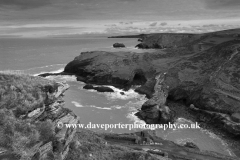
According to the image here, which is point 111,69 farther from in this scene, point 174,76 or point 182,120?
point 182,120

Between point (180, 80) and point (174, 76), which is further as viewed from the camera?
point (174, 76)

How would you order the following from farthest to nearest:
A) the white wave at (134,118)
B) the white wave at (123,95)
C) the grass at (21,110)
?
the white wave at (123,95), the white wave at (134,118), the grass at (21,110)

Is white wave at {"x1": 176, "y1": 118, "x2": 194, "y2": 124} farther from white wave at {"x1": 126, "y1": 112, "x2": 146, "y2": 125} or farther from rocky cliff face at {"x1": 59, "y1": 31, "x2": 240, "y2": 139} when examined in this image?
white wave at {"x1": 126, "y1": 112, "x2": 146, "y2": 125}

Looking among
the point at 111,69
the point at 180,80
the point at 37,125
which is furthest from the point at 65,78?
the point at 37,125

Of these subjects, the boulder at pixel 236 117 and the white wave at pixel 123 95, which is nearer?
the boulder at pixel 236 117

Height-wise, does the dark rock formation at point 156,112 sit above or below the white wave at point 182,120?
above

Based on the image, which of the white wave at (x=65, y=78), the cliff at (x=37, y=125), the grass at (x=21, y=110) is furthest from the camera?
the white wave at (x=65, y=78)

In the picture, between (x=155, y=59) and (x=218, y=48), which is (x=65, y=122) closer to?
(x=155, y=59)

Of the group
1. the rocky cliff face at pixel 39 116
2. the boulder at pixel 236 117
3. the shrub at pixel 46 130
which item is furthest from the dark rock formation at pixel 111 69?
the shrub at pixel 46 130

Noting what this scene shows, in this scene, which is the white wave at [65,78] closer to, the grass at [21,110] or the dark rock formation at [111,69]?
the dark rock formation at [111,69]

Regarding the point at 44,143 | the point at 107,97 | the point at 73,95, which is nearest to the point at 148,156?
the point at 44,143

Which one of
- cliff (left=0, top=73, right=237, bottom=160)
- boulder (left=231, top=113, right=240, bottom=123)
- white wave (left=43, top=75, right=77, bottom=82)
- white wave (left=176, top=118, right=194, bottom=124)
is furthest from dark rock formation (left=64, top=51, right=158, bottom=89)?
cliff (left=0, top=73, right=237, bottom=160)
